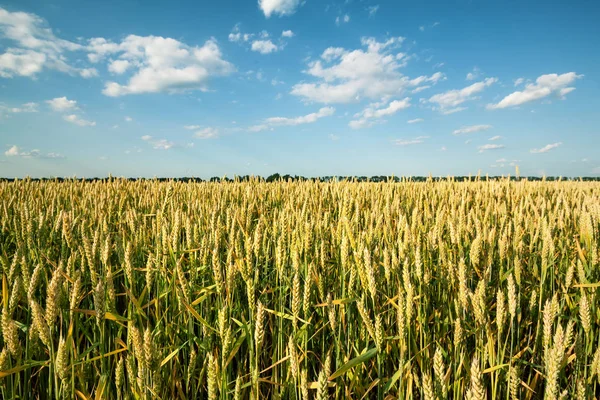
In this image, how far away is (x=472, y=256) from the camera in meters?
1.56

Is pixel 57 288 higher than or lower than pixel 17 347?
higher

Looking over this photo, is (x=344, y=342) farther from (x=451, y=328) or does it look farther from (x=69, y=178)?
Answer: (x=69, y=178)

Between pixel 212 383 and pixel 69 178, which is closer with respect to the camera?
pixel 212 383

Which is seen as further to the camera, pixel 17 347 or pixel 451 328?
pixel 451 328

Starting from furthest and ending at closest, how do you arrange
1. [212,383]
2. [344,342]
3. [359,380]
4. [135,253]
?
[135,253] < [344,342] < [359,380] < [212,383]

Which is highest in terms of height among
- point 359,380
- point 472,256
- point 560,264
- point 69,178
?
point 69,178

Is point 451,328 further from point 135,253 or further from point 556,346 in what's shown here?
point 135,253

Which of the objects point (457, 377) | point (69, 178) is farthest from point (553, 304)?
point (69, 178)

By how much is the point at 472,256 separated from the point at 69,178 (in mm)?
7180

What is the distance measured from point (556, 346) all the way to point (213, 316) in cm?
132

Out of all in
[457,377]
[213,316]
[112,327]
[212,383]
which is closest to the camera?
[212,383]

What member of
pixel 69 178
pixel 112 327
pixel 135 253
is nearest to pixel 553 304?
pixel 112 327

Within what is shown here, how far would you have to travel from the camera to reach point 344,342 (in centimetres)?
142

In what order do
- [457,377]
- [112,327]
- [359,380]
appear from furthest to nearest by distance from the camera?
[112,327]
[359,380]
[457,377]
